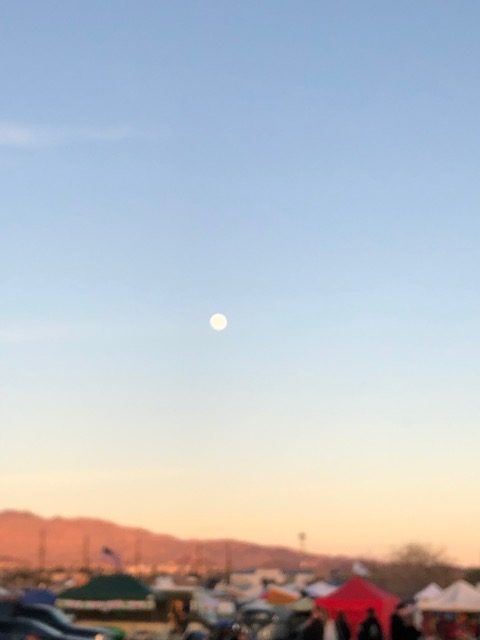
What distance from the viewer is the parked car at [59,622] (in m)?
25.4

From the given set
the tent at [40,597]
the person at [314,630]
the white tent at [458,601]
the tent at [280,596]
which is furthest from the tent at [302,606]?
the person at [314,630]

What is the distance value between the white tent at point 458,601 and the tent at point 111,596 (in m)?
8.75

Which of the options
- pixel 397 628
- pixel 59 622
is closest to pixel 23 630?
pixel 59 622

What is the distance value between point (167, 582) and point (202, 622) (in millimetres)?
21726

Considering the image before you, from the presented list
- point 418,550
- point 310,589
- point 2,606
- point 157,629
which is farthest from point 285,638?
point 418,550

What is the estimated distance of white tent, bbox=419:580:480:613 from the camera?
32906mm

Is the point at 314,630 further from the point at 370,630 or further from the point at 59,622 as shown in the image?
the point at 59,622

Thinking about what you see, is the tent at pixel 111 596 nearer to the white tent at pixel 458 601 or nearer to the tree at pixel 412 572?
the white tent at pixel 458 601

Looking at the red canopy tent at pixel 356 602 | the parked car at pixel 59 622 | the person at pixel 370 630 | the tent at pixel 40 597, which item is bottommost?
the person at pixel 370 630

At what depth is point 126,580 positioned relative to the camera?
30234mm

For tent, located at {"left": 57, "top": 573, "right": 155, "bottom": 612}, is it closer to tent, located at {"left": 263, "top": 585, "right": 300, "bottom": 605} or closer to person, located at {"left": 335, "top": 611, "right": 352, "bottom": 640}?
person, located at {"left": 335, "top": 611, "right": 352, "bottom": 640}

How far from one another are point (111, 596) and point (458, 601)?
10.1 m

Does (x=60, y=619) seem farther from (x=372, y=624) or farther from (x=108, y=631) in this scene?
(x=372, y=624)

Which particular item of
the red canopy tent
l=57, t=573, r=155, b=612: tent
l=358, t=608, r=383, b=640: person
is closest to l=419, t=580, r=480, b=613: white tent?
the red canopy tent
